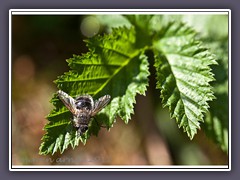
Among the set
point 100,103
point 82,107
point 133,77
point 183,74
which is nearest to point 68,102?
point 82,107

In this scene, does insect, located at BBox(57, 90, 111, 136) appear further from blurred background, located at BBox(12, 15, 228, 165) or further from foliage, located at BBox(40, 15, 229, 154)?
blurred background, located at BBox(12, 15, 228, 165)

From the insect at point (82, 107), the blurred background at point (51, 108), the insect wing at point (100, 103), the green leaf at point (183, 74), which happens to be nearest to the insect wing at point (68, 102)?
the insect at point (82, 107)

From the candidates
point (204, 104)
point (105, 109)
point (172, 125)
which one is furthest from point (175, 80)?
point (172, 125)

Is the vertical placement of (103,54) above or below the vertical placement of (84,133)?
above

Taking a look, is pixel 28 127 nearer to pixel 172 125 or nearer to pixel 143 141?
pixel 143 141

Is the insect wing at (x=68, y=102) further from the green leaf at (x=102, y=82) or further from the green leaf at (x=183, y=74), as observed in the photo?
the green leaf at (x=183, y=74)
